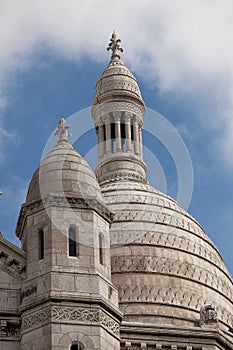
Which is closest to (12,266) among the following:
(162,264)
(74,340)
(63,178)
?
(63,178)

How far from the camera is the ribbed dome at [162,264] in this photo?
2064 inches

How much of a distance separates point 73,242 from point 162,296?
51.5 feet

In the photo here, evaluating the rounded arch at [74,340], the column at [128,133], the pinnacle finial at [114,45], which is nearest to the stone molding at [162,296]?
the column at [128,133]

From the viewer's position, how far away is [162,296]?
53094 millimetres

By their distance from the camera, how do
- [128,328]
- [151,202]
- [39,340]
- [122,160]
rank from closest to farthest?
[39,340] → [128,328] → [151,202] → [122,160]

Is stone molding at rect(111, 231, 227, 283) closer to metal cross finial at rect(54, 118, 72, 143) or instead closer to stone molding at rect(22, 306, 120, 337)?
metal cross finial at rect(54, 118, 72, 143)

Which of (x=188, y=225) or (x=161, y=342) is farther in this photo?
(x=188, y=225)

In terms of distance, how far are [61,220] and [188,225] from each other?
785 inches

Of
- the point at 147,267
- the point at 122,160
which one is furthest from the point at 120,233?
the point at 122,160

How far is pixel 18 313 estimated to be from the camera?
36.8m

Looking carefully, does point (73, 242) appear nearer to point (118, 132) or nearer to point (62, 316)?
point (62, 316)

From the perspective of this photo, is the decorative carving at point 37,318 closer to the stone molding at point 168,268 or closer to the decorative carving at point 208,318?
the decorative carving at point 208,318

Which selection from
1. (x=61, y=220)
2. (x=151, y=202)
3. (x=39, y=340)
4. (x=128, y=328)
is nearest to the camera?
(x=39, y=340)

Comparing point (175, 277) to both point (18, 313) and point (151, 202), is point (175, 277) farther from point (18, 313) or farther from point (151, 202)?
point (18, 313)
